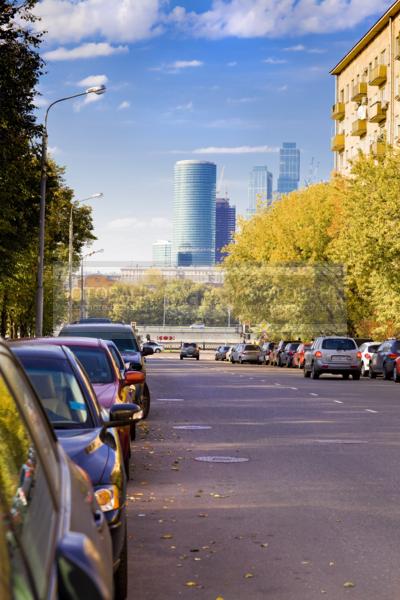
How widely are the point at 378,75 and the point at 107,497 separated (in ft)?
240

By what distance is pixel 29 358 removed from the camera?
319 inches

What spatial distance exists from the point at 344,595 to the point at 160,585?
109cm

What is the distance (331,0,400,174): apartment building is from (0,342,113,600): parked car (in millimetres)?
64296

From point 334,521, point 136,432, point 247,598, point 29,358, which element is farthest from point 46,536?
point 136,432

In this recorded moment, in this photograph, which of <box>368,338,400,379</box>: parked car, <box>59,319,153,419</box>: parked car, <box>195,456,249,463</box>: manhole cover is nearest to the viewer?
<box>195,456,249,463</box>: manhole cover

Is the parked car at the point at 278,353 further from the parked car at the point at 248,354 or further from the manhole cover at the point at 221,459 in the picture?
the manhole cover at the point at 221,459

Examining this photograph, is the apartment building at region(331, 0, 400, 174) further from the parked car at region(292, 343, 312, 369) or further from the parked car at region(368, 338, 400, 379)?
the parked car at region(368, 338, 400, 379)

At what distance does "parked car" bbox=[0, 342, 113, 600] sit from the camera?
2596 millimetres

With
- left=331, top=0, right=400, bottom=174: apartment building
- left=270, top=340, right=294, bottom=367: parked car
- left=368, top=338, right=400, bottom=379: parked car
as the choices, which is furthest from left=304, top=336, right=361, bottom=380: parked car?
left=270, top=340, right=294, bottom=367: parked car

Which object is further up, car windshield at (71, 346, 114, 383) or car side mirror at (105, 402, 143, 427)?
car windshield at (71, 346, 114, 383)

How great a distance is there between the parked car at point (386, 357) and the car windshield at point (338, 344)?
148cm

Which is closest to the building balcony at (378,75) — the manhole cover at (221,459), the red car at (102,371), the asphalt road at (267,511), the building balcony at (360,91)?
the building balcony at (360,91)

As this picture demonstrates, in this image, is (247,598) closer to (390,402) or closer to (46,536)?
(46,536)

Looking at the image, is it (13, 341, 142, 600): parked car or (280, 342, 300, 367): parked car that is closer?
(13, 341, 142, 600): parked car
